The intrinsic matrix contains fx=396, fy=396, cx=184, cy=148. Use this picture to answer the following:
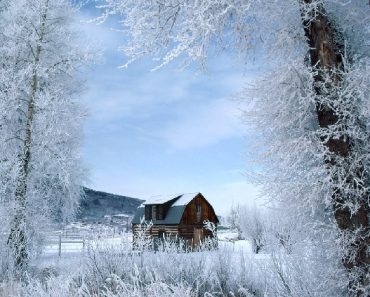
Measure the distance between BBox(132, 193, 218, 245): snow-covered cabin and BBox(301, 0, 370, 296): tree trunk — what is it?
24534 millimetres

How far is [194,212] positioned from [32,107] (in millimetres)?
20365

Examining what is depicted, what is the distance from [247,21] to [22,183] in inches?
308

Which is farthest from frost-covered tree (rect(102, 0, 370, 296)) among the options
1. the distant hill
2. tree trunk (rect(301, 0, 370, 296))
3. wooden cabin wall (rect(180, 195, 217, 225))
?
the distant hill

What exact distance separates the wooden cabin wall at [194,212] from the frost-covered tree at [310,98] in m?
24.6

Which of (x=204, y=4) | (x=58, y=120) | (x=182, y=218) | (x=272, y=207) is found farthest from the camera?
(x=182, y=218)

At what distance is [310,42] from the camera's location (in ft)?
14.4

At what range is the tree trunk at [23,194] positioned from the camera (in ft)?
31.8

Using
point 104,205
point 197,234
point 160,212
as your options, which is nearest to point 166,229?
point 160,212

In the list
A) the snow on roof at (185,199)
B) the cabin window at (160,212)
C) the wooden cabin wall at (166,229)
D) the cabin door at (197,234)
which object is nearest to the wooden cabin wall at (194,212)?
the snow on roof at (185,199)

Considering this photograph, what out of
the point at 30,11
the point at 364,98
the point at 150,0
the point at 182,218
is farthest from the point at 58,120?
the point at 182,218

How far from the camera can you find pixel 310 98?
4160 mm

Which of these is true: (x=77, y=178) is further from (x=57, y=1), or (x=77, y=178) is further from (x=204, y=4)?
(x=204, y=4)

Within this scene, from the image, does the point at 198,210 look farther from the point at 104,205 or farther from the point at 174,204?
the point at 104,205

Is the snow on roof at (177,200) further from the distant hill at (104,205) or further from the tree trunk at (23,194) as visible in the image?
the tree trunk at (23,194)
